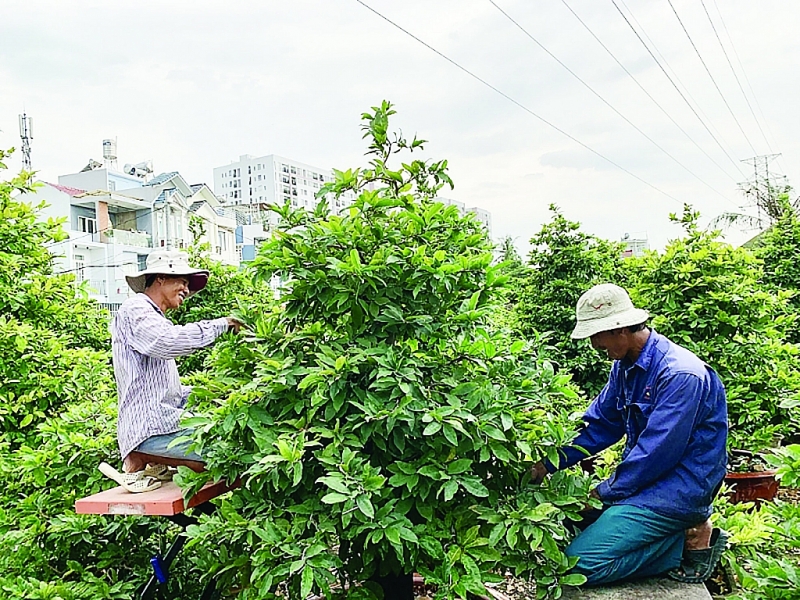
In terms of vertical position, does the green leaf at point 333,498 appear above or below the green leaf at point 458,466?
below

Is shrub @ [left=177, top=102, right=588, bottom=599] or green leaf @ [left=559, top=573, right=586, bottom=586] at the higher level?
shrub @ [left=177, top=102, right=588, bottom=599]

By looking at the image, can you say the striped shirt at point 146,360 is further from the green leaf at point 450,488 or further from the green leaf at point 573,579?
the green leaf at point 573,579

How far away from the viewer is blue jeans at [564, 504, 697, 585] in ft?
9.48

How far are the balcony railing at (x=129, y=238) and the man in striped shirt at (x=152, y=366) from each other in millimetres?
24084

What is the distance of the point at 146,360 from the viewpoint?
127 inches

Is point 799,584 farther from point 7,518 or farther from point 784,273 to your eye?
point 784,273

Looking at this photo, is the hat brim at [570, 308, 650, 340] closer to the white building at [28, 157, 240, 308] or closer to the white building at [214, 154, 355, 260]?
the white building at [28, 157, 240, 308]

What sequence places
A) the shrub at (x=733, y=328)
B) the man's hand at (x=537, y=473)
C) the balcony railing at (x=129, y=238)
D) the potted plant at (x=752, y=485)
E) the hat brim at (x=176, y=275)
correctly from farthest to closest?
the balcony railing at (x=129, y=238) → the shrub at (x=733, y=328) → the potted plant at (x=752, y=485) → the hat brim at (x=176, y=275) → the man's hand at (x=537, y=473)

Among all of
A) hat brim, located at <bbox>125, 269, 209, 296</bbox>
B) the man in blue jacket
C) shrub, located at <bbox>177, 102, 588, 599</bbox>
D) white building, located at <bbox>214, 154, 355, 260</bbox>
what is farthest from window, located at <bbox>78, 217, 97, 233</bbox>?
the man in blue jacket

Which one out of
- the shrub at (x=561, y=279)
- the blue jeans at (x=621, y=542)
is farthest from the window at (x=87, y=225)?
the blue jeans at (x=621, y=542)

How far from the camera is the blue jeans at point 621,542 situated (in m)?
2.89

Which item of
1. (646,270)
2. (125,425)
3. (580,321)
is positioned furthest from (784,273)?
(125,425)

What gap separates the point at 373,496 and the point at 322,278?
81 centimetres

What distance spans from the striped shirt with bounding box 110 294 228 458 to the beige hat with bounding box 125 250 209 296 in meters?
0.16
